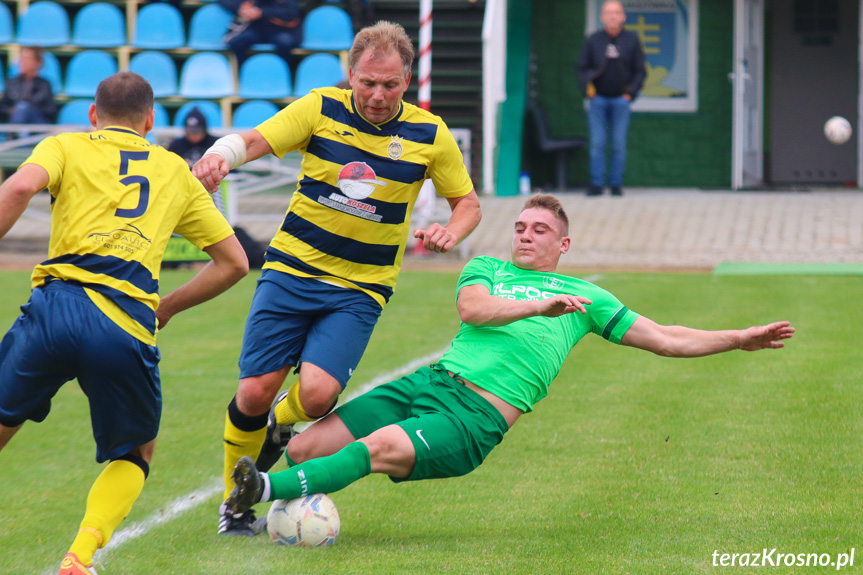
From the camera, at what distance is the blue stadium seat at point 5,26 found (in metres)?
20.5

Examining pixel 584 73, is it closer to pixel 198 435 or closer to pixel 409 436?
pixel 198 435

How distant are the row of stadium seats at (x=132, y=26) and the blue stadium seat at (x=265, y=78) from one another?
0.81 meters

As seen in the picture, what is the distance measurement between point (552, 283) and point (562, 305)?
2.52ft

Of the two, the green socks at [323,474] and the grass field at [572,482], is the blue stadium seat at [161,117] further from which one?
the green socks at [323,474]

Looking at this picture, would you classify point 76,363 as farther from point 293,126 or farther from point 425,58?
point 425,58

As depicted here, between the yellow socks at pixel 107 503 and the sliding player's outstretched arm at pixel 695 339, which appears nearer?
the yellow socks at pixel 107 503

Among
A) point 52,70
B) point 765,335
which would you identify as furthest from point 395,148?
point 52,70

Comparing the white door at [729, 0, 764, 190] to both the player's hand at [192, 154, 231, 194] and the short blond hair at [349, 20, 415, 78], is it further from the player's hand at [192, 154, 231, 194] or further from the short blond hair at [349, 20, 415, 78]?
the player's hand at [192, 154, 231, 194]

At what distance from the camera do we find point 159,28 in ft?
66.3

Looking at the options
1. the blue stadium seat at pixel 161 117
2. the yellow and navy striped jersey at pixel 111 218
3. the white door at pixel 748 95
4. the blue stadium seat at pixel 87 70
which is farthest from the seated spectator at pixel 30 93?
the yellow and navy striped jersey at pixel 111 218

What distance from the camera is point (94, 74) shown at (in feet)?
64.6

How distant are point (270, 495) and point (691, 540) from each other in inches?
69.0

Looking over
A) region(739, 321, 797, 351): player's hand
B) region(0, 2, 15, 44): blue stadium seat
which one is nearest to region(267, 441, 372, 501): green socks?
region(739, 321, 797, 351): player's hand

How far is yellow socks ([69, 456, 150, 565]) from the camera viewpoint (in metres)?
4.23
